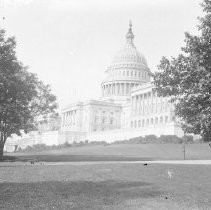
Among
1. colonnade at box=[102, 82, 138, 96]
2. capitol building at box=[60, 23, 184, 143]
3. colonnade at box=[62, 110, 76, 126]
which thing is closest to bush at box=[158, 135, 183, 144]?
capitol building at box=[60, 23, 184, 143]

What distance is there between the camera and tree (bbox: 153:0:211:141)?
22.4 metres

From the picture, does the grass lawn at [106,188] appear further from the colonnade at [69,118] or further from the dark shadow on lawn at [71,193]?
the colonnade at [69,118]

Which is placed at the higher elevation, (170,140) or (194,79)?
(194,79)

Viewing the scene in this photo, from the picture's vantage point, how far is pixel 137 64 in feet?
583

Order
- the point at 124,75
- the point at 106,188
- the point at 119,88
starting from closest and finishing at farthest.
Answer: the point at 106,188 → the point at 124,75 → the point at 119,88

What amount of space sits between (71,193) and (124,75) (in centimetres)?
15688

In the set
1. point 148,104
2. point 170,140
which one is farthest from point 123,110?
point 170,140

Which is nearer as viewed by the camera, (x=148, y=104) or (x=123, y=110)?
(x=148, y=104)

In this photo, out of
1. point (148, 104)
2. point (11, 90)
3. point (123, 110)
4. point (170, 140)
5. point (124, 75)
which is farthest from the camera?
point (124, 75)

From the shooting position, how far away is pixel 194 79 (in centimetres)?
2338

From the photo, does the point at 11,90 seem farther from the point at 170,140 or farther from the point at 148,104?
the point at 148,104

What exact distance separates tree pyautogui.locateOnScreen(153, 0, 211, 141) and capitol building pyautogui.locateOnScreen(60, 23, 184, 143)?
233 feet

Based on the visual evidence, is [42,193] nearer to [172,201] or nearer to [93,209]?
[93,209]

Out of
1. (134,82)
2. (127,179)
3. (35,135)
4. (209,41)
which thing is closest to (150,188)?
(127,179)
